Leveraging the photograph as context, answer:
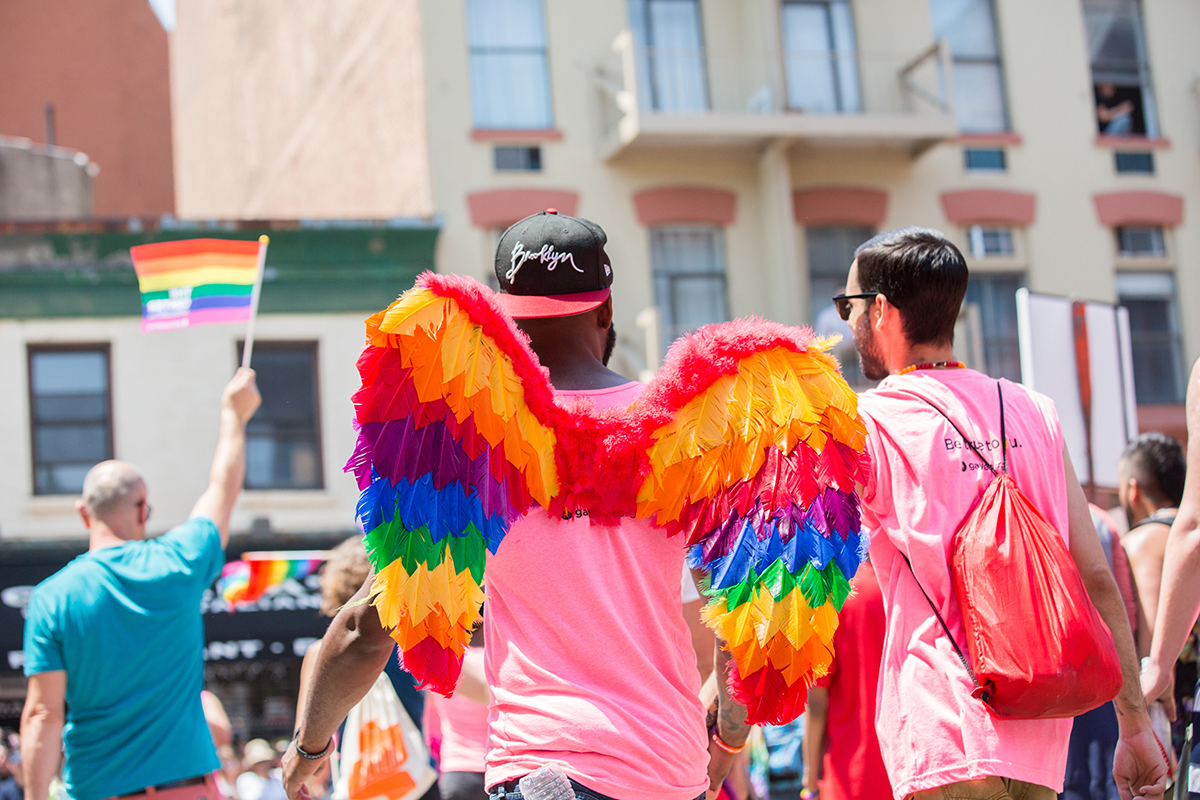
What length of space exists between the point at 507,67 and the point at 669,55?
76.6 inches

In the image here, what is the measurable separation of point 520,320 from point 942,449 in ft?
3.31

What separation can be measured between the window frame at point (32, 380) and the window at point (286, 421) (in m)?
1.38

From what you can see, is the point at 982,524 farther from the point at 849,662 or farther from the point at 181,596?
the point at 181,596

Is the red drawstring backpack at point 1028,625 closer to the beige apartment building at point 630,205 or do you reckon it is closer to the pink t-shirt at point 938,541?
the pink t-shirt at point 938,541

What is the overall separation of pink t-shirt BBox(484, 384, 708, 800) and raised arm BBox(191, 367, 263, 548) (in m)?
2.50

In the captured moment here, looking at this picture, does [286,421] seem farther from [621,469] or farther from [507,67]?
[621,469]

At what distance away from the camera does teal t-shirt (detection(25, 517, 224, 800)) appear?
4066 millimetres

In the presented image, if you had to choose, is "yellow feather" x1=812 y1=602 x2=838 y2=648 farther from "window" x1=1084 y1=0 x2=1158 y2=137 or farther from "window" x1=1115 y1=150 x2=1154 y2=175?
"window" x1=1084 y1=0 x2=1158 y2=137

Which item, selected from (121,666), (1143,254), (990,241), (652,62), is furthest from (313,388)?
(1143,254)

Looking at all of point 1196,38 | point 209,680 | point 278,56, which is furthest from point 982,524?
point 278,56

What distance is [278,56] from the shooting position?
19.6 meters

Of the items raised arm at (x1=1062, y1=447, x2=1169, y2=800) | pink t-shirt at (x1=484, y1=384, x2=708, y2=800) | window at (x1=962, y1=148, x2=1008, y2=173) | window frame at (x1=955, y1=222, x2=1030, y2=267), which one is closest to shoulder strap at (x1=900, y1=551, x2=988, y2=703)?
raised arm at (x1=1062, y1=447, x2=1169, y2=800)

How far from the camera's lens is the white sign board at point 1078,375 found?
6852 mm

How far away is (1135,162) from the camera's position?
15797 millimetres
